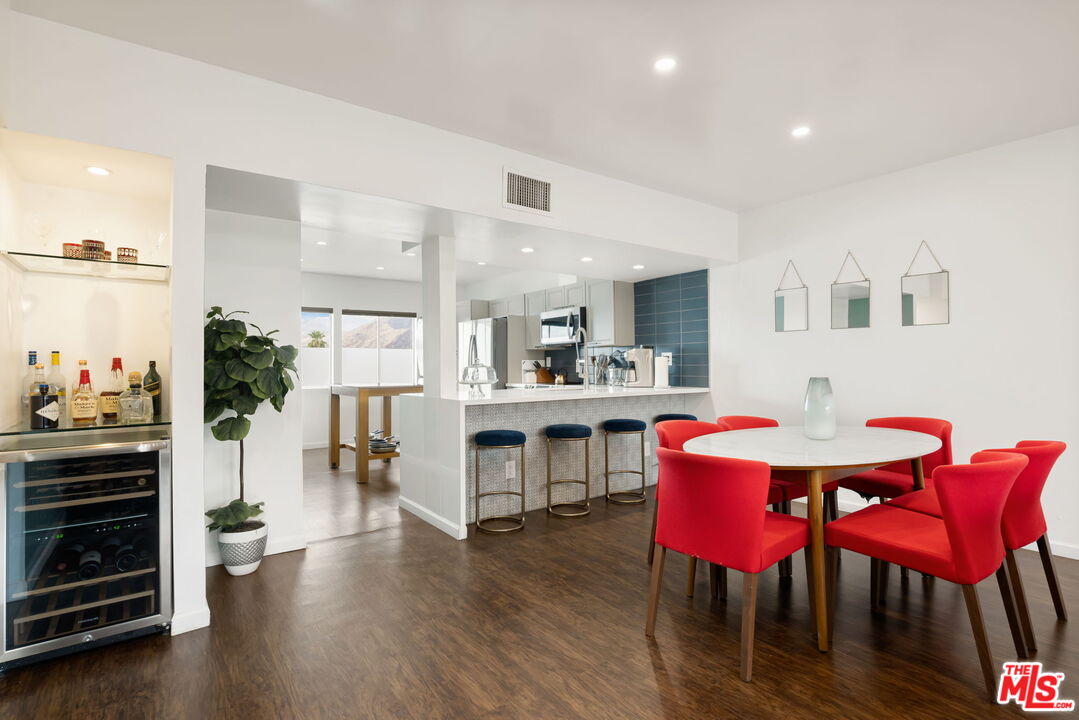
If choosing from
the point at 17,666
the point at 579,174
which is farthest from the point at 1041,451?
the point at 17,666

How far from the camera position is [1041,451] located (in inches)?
88.7

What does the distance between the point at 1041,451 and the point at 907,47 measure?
187 cm

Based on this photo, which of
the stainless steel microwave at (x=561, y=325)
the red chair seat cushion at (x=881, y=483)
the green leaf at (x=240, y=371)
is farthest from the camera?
the stainless steel microwave at (x=561, y=325)

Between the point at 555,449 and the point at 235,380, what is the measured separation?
2.58 meters

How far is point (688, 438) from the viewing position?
3375 millimetres

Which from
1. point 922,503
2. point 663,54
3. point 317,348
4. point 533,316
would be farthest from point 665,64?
point 317,348

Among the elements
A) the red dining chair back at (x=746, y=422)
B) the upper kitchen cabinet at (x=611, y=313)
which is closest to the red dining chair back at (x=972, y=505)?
the red dining chair back at (x=746, y=422)

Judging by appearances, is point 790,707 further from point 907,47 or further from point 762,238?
point 762,238

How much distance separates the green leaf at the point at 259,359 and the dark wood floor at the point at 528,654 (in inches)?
48.4

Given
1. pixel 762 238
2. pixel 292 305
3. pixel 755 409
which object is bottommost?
pixel 755 409

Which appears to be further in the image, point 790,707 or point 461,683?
point 461,683

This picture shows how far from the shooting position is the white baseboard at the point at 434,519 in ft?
12.5

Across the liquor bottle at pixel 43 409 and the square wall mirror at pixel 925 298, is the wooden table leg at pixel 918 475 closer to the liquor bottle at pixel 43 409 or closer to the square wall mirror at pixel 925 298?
the square wall mirror at pixel 925 298

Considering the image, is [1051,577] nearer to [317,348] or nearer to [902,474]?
[902,474]
